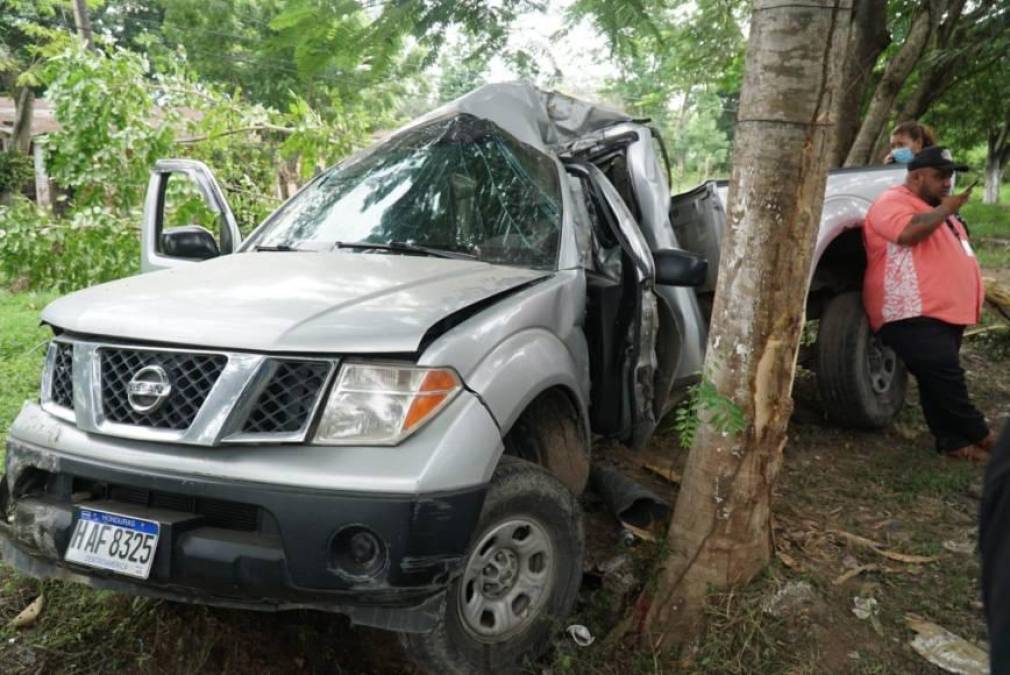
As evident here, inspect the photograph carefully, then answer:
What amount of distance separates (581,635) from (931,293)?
2995 millimetres

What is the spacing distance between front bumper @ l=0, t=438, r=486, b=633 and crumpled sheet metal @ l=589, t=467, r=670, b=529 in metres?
1.39

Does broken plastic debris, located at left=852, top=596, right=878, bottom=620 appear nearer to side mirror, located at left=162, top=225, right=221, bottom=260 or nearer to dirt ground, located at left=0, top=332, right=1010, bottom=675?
dirt ground, located at left=0, top=332, right=1010, bottom=675

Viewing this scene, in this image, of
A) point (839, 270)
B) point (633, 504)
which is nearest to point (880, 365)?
point (839, 270)

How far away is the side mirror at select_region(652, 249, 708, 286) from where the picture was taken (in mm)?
3170

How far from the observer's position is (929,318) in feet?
14.4

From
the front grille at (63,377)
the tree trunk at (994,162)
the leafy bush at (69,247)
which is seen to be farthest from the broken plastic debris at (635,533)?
the tree trunk at (994,162)

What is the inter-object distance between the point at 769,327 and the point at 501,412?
972mm

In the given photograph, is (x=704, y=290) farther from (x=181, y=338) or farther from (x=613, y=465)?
(x=181, y=338)

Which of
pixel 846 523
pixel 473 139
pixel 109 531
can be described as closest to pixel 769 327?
pixel 846 523

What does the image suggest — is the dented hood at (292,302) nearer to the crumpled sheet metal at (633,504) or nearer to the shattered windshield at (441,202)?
the shattered windshield at (441,202)

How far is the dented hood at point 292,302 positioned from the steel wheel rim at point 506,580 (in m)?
0.70

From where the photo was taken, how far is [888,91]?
7988mm

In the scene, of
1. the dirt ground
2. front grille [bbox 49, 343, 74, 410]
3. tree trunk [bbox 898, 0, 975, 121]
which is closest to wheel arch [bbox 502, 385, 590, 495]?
the dirt ground

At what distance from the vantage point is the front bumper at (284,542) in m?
2.02
